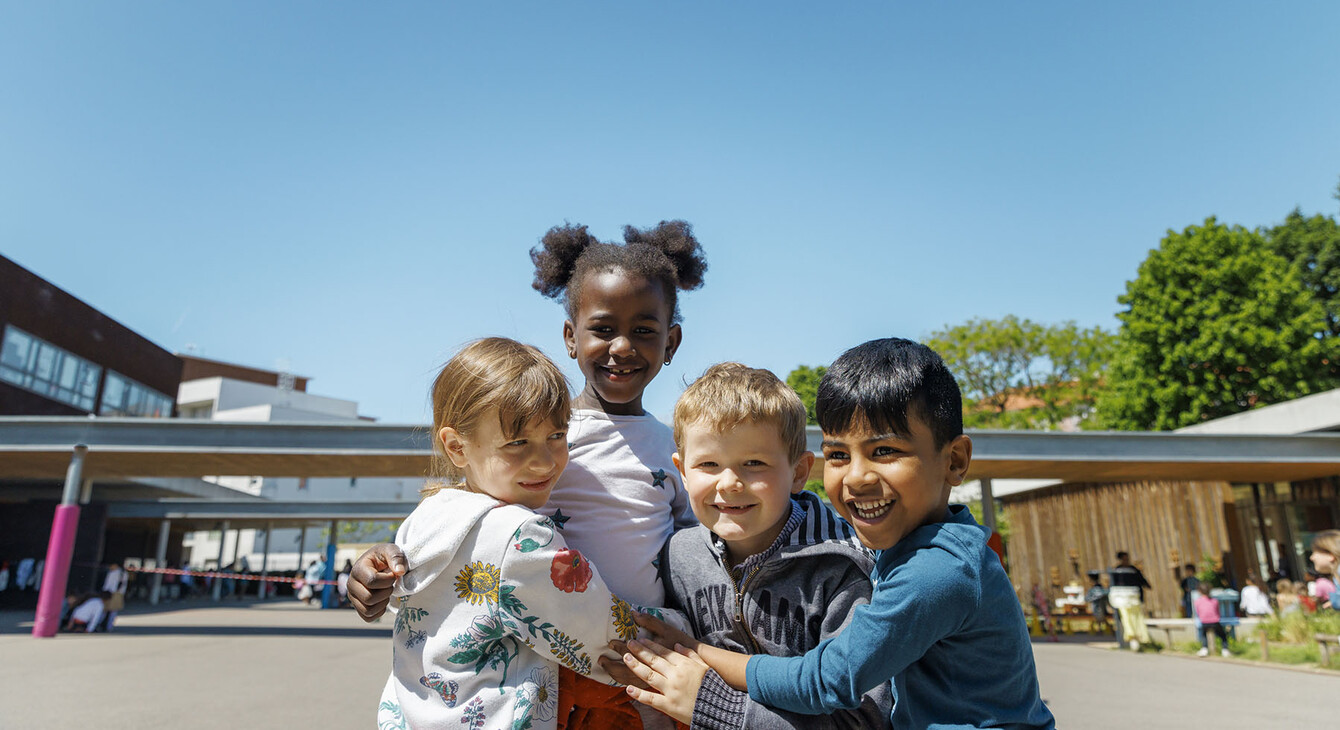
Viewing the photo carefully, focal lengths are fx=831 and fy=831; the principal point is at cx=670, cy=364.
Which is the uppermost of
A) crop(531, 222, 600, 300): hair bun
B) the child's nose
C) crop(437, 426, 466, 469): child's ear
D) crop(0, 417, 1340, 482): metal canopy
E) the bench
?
crop(0, 417, 1340, 482): metal canopy

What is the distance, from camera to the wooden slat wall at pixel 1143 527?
18.5 metres

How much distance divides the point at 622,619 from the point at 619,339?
0.92 meters

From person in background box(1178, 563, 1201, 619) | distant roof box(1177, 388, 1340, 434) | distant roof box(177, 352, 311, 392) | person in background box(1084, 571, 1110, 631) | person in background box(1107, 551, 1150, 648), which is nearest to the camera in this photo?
person in background box(1107, 551, 1150, 648)

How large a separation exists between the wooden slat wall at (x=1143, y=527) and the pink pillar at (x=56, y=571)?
21484mm

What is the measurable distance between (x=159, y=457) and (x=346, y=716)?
35.6 feet

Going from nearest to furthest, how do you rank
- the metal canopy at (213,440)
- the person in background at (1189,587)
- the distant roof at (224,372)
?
the person in background at (1189,587)
the metal canopy at (213,440)
the distant roof at (224,372)

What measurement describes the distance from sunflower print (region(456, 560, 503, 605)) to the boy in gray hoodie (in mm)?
474

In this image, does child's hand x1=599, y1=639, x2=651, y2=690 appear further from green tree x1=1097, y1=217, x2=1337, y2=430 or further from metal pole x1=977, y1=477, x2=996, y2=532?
green tree x1=1097, y1=217, x2=1337, y2=430

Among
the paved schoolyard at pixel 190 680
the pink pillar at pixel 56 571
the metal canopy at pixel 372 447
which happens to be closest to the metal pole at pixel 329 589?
the paved schoolyard at pixel 190 680

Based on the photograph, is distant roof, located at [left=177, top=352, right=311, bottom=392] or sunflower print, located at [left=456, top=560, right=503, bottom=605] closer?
sunflower print, located at [left=456, top=560, right=503, bottom=605]

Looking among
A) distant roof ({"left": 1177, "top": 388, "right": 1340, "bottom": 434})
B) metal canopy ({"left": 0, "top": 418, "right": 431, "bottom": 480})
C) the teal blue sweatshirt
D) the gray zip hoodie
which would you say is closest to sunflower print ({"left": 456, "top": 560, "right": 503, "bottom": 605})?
the gray zip hoodie

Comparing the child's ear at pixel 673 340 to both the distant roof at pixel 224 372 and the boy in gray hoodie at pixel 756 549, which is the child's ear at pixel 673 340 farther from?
the distant roof at pixel 224 372

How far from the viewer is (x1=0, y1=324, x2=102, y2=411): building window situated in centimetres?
2341

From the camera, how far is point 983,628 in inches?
62.5
